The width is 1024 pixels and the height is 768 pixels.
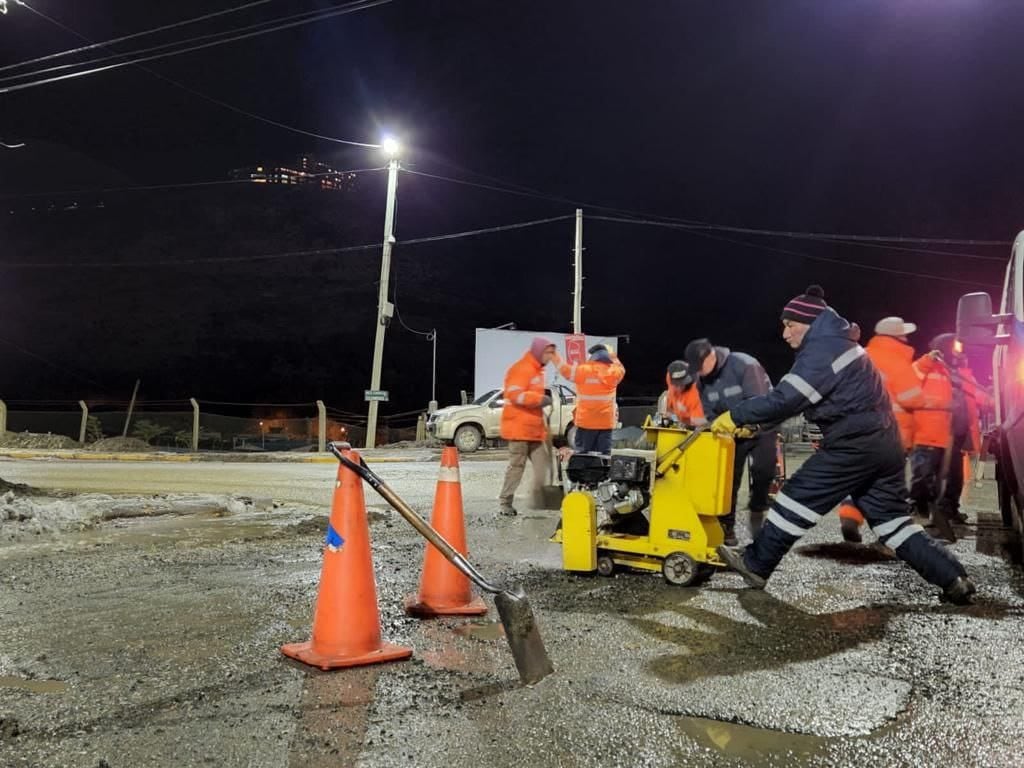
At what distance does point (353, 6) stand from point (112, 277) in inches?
3514

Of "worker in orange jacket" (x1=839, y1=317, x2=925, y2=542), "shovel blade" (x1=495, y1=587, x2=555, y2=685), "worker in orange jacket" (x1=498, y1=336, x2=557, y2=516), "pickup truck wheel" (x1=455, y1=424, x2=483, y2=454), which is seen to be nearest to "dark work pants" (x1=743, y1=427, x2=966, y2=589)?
"shovel blade" (x1=495, y1=587, x2=555, y2=685)

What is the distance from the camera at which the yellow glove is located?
4.72m

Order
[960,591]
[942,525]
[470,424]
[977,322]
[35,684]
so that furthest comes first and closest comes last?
1. [470,424]
2. [942,525]
3. [977,322]
4. [960,591]
5. [35,684]

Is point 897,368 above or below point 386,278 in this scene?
below

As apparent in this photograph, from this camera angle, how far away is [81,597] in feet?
15.0

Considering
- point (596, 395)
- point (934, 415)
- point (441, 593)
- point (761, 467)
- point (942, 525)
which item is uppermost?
point (596, 395)

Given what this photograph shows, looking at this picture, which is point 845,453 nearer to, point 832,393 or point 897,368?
point 832,393

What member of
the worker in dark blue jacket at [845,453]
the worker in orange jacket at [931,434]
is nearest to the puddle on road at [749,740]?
the worker in dark blue jacket at [845,453]

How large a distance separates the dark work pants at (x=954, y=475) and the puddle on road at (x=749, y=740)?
5.58 meters

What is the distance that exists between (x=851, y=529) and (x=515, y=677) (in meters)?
4.44

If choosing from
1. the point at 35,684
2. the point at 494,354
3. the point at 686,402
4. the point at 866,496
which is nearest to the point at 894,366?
the point at 686,402

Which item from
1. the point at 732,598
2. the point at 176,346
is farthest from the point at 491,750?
the point at 176,346

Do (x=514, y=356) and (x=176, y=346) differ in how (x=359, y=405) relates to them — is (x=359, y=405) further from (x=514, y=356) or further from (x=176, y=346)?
(x=514, y=356)

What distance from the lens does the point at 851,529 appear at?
6605 mm
